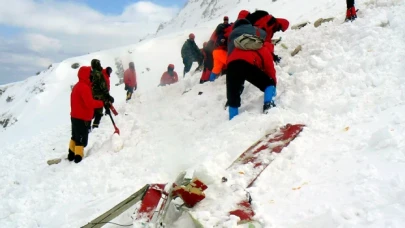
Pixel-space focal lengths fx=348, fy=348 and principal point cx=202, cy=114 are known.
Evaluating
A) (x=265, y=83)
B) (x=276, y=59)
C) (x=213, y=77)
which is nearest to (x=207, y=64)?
(x=213, y=77)

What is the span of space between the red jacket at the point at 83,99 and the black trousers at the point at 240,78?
264 cm

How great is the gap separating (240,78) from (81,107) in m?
3.15

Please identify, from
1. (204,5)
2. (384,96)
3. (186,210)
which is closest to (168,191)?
(186,210)

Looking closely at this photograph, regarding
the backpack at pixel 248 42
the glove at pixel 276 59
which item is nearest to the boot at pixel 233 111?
the backpack at pixel 248 42

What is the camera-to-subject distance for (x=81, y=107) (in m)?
6.71

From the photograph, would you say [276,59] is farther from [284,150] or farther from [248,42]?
[284,150]

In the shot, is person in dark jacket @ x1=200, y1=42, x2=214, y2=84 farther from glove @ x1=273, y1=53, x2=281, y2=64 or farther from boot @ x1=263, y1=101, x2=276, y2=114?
boot @ x1=263, y1=101, x2=276, y2=114

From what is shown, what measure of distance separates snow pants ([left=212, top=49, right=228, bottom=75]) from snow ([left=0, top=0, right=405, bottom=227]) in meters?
0.36

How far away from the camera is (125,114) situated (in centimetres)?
879

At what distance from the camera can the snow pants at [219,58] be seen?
294 inches

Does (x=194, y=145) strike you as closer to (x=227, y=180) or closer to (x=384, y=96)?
(x=227, y=180)

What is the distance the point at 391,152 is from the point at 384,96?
1626 millimetres

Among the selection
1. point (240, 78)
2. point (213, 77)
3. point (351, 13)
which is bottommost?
point (213, 77)

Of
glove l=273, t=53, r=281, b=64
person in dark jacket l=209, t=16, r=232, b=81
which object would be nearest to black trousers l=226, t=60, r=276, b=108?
glove l=273, t=53, r=281, b=64
